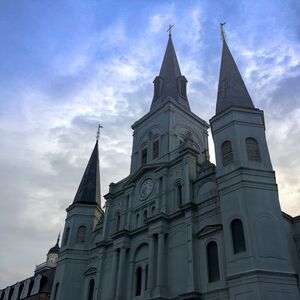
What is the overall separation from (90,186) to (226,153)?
17746mm

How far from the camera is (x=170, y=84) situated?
126ft

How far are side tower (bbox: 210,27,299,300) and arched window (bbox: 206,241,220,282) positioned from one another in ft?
4.86

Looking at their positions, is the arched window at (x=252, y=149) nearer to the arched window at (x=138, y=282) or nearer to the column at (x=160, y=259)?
the column at (x=160, y=259)

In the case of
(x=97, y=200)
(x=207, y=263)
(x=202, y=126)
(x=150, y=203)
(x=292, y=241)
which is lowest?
(x=207, y=263)

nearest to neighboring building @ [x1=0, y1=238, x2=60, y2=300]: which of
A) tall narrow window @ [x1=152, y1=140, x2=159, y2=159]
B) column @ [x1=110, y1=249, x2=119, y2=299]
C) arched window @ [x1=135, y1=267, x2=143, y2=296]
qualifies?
column @ [x1=110, y1=249, x2=119, y2=299]

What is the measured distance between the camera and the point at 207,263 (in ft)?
70.4

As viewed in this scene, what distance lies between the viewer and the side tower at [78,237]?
30.4 m

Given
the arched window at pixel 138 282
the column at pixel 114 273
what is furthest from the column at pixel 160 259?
the column at pixel 114 273

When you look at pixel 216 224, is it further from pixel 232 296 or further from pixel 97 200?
pixel 97 200

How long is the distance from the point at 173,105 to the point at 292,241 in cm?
1608

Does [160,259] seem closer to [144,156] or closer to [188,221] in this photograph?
[188,221]

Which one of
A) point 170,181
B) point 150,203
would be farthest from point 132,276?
point 170,181

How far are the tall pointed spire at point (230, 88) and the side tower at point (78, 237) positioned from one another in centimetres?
1624

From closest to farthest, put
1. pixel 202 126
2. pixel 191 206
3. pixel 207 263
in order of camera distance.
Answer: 1. pixel 207 263
2. pixel 191 206
3. pixel 202 126
